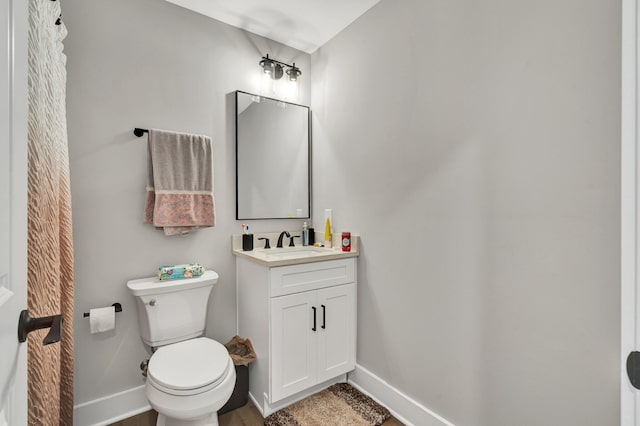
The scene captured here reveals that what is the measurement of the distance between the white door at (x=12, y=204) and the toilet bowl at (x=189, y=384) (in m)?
0.87

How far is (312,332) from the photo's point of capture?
1.94 meters

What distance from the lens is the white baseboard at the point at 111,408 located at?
173 cm

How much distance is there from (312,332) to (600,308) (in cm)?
137

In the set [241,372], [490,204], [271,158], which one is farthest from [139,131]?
[490,204]

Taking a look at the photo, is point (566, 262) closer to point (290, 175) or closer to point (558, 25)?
point (558, 25)

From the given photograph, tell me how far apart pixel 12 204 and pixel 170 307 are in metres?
1.39

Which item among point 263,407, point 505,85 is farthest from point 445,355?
point 505,85

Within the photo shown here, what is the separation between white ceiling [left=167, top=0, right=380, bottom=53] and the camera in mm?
1998

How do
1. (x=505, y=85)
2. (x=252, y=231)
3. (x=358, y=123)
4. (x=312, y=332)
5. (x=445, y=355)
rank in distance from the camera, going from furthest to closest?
(x=252, y=231) → (x=358, y=123) → (x=312, y=332) → (x=445, y=355) → (x=505, y=85)

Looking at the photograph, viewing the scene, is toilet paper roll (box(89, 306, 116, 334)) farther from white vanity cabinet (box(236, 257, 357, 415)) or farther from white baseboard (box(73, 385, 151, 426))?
white vanity cabinet (box(236, 257, 357, 415))

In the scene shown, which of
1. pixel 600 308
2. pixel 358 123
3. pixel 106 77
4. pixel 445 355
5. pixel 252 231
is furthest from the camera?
pixel 252 231

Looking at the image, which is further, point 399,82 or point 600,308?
point 399,82

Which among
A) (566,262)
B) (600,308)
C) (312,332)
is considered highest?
(566,262)

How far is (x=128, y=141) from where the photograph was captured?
1.86 metres
